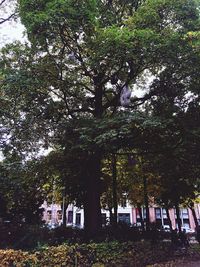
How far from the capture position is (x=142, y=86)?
2062 centimetres

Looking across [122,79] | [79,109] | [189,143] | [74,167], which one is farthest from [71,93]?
[189,143]

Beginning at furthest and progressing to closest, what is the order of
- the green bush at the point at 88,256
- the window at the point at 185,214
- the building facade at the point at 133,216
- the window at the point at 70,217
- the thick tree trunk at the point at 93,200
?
1. the window at the point at 70,217
2. the window at the point at 185,214
3. the building facade at the point at 133,216
4. the thick tree trunk at the point at 93,200
5. the green bush at the point at 88,256

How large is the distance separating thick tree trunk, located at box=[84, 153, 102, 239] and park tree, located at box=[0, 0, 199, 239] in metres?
0.05

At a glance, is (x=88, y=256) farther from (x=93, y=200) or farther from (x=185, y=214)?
A: (x=185, y=214)

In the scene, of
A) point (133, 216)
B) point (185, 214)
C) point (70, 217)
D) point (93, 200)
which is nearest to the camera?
point (93, 200)

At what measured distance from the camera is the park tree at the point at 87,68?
1257 centimetres

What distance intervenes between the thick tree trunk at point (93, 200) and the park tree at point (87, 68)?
0.05 metres

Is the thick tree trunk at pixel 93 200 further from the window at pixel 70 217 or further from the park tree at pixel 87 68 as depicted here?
the window at pixel 70 217

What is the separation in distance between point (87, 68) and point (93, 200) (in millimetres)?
7174

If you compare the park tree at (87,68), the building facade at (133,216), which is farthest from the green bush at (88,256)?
the building facade at (133,216)

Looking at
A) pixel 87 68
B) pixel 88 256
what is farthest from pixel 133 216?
pixel 88 256

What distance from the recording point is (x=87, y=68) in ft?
54.2

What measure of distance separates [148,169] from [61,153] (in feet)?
22.3

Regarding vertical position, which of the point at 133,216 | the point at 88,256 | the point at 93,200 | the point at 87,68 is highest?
the point at 87,68
